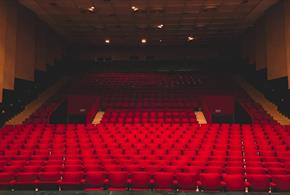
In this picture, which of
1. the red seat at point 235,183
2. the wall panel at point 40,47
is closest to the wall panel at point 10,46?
the wall panel at point 40,47

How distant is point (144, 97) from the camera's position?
11.5 meters

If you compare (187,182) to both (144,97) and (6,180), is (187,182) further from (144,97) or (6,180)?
(144,97)

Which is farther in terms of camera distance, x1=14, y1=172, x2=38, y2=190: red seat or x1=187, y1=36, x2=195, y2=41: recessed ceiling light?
x1=187, y1=36, x2=195, y2=41: recessed ceiling light

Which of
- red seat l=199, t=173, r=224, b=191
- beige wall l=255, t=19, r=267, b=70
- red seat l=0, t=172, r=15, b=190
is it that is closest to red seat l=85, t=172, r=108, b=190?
red seat l=0, t=172, r=15, b=190

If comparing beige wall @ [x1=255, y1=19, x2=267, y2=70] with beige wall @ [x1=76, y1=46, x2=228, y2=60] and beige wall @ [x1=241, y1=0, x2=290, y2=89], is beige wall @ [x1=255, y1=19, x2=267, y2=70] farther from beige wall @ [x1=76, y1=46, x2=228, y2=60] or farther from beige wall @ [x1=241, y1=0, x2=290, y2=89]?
beige wall @ [x1=76, y1=46, x2=228, y2=60]

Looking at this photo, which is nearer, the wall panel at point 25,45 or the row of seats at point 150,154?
the row of seats at point 150,154

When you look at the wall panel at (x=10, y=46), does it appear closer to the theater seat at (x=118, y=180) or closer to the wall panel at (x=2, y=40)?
the wall panel at (x=2, y=40)

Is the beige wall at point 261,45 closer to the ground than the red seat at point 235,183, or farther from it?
farther from it

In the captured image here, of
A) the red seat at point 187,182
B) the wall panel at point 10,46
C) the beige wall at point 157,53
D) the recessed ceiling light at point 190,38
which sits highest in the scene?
the recessed ceiling light at point 190,38

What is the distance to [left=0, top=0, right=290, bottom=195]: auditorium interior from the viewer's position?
477cm

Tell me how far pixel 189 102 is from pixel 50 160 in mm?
6228

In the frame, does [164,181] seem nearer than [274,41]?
Yes

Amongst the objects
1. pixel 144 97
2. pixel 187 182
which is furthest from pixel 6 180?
pixel 144 97

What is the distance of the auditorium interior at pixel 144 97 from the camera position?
188 inches
